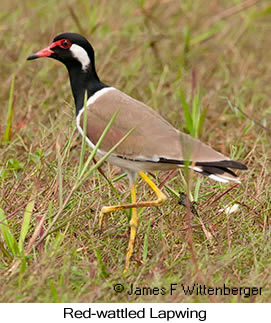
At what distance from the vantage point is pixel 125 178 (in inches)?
164

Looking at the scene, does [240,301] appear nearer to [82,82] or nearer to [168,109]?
[82,82]

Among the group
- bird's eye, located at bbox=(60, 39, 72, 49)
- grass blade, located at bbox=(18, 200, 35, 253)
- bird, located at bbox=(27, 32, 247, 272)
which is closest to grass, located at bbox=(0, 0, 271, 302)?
grass blade, located at bbox=(18, 200, 35, 253)

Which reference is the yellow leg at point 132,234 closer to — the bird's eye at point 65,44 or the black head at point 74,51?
the black head at point 74,51

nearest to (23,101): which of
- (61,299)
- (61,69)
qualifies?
(61,69)

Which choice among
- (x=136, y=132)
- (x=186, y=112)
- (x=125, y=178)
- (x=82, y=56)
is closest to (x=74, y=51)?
(x=82, y=56)

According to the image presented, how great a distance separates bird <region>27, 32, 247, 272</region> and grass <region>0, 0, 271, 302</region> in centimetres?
12

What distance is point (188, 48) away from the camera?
5875mm

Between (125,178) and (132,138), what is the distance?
82 cm

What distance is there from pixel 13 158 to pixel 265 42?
321 cm

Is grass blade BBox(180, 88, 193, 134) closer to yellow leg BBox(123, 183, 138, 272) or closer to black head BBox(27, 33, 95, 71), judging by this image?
yellow leg BBox(123, 183, 138, 272)

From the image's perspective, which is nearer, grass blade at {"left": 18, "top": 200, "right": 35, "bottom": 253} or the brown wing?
grass blade at {"left": 18, "top": 200, "right": 35, "bottom": 253}

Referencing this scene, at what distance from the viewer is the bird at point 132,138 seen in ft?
10.4

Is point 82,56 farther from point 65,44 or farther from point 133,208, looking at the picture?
point 133,208

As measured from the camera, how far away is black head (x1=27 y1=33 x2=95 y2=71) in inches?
146
